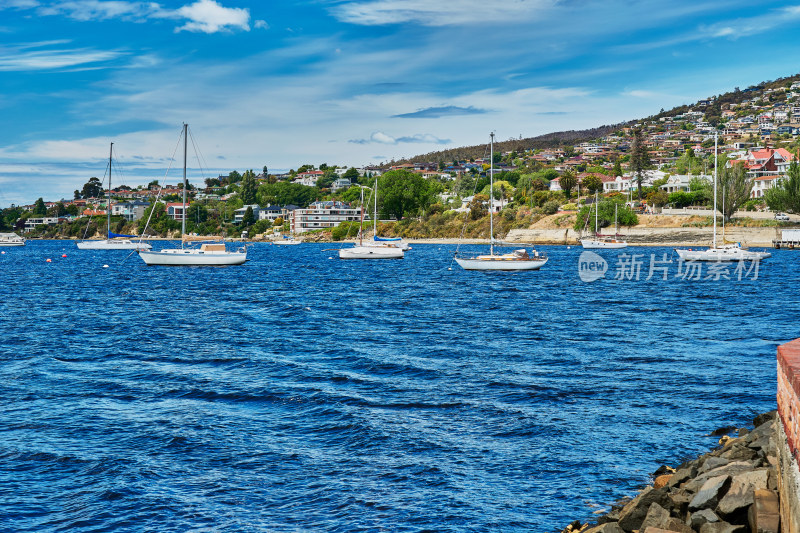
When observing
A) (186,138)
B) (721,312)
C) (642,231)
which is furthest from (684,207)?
(721,312)

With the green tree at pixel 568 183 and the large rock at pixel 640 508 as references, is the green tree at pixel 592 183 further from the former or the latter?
the large rock at pixel 640 508

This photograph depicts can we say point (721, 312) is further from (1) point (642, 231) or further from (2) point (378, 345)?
(1) point (642, 231)

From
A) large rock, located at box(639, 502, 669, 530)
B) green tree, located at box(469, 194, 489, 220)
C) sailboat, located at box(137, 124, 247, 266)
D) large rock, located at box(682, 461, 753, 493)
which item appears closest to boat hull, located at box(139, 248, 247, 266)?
sailboat, located at box(137, 124, 247, 266)

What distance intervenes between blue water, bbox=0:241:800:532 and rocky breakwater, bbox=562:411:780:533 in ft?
4.40

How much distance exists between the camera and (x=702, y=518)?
25.1 ft

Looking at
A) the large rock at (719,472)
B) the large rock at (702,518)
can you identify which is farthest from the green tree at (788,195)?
the large rock at (702,518)

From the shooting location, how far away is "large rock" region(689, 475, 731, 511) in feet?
26.0

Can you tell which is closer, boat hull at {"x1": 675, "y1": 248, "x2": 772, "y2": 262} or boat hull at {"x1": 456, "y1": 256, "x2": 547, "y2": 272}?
boat hull at {"x1": 456, "y1": 256, "x2": 547, "y2": 272}

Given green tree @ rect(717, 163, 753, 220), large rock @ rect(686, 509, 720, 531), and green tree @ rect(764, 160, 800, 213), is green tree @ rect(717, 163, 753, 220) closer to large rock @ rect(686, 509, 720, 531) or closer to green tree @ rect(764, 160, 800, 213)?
green tree @ rect(764, 160, 800, 213)

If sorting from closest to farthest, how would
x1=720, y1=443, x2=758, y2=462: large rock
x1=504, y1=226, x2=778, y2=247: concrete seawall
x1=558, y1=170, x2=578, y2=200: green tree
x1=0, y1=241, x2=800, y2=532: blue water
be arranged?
x1=720, y1=443, x2=758, y2=462: large rock → x1=0, y1=241, x2=800, y2=532: blue water → x1=504, y1=226, x2=778, y2=247: concrete seawall → x1=558, y1=170, x2=578, y2=200: green tree

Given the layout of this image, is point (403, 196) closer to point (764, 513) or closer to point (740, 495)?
point (740, 495)

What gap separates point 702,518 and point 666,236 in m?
114

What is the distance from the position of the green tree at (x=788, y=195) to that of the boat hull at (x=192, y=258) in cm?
7622

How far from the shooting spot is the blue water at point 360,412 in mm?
10578
